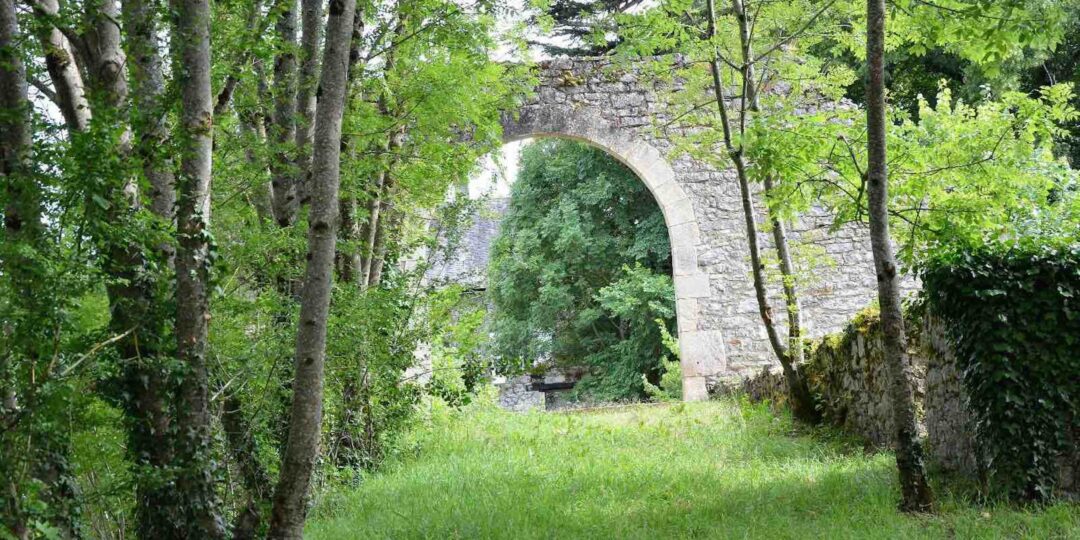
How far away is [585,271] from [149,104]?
1495 centimetres

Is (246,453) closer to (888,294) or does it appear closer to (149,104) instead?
(149,104)

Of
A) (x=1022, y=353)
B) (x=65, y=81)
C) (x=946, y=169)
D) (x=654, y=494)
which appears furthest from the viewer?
(x=946, y=169)

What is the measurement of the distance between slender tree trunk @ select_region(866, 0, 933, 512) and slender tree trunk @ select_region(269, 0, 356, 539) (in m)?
2.41

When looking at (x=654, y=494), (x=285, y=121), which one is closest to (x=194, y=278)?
(x=285, y=121)

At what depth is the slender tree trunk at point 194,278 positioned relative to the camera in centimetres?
317

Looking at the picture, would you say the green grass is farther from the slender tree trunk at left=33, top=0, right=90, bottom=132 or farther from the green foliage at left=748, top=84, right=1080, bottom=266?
the slender tree trunk at left=33, top=0, right=90, bottom=132

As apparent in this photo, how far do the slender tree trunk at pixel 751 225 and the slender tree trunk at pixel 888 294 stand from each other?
4.90ft

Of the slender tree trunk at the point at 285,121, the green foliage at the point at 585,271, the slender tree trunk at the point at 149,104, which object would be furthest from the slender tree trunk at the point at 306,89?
the green foliage at the point at 585,271

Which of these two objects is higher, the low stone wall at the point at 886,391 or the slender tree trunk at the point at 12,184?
the slender tree trunk at the point at 12,184

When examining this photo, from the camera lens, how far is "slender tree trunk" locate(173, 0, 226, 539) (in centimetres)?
317

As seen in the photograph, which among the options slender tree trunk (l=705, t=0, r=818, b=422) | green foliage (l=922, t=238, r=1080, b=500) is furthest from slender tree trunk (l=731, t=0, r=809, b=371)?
green foliage (l=922, t=238, r=1080, b=500)

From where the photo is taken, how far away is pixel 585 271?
58.9 feet

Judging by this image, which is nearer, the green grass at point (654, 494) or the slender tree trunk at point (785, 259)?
the green grass at point (654, 494)

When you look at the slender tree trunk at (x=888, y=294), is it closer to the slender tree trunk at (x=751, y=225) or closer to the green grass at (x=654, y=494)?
the green grass at (x=654, y=494)
